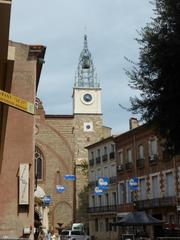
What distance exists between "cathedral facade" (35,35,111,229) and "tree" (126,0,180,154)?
43966mm

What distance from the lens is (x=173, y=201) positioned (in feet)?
129

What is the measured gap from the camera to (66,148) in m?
61.8

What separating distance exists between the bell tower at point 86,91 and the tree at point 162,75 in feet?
156

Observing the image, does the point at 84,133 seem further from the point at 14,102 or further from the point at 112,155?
the point at 14,102

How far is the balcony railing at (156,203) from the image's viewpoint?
3969 cm

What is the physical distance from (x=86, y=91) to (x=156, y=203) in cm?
2635

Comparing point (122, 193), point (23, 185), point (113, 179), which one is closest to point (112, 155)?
point (113, 179)

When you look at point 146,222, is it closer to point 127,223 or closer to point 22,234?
point 127,223

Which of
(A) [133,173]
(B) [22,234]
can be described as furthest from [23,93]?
(A) [133,173]

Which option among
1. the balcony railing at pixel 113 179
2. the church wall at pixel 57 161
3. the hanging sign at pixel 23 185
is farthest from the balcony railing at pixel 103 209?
the hanging sign at pixel 23 185

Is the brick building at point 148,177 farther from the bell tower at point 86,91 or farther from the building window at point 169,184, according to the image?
the bell tower at point 86,91

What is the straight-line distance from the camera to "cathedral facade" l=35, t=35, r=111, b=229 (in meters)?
60.2

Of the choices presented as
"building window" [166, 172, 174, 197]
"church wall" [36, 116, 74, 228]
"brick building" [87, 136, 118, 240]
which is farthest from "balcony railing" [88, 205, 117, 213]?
"building window" [166, 172, 174, 197]

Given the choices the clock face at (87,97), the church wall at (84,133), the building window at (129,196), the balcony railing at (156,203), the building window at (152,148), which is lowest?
the balcony railing at (156,203)
